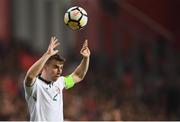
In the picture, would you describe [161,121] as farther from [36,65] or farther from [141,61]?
[36,65]

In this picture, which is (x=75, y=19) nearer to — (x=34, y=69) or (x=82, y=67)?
(x=82, y=67)

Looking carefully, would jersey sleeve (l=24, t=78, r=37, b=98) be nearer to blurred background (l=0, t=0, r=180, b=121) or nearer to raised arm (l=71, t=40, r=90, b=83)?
raised arm (l=71, t=40, r=90, b=83)

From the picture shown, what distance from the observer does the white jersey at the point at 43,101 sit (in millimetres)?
8266

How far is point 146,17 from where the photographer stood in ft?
59.0

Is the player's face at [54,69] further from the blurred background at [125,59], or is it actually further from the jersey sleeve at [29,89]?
the blurred background at [125,59]

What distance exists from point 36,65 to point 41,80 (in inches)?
16.3

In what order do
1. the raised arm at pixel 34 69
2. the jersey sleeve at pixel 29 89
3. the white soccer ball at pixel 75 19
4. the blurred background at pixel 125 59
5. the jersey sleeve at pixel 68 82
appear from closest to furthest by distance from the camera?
1. the raised arm at pixel 34 69
2. the jersey sleeve at pixel 29 89
3. the jersey sleeve at pixel 68 82
4. the white soccer ball at pixel 75 19
5. the blurred background at pixel 125 59

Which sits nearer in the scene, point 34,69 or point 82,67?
point 34,69

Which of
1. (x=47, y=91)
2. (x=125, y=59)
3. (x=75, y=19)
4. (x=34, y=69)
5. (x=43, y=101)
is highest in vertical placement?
(x=75, y=19)

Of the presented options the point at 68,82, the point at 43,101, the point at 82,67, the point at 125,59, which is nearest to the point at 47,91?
the point at 43,101

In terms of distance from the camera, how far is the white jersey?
27.1 feet

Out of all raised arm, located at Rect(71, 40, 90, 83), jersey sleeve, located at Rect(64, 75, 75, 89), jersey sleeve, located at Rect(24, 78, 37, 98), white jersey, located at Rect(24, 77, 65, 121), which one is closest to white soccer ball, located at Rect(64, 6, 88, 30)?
raised arm, located at Rect(71, 40, 90, 83)

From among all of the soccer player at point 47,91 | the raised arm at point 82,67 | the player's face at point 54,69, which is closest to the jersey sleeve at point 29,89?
the soccer player at point 47,91

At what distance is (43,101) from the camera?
8.35 meters
